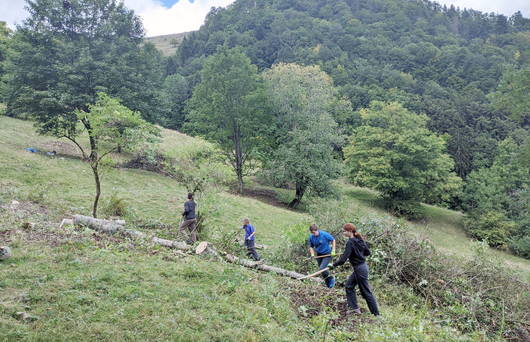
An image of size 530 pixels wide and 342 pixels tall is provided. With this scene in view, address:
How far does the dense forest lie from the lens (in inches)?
906

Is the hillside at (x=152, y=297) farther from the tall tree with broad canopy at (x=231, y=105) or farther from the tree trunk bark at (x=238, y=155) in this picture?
the tall tree with broad canopy at (x=231, y=105)

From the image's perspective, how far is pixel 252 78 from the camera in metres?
27.8

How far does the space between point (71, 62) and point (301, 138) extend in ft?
56.7

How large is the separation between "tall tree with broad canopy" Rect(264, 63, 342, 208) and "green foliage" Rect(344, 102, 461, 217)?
779cm

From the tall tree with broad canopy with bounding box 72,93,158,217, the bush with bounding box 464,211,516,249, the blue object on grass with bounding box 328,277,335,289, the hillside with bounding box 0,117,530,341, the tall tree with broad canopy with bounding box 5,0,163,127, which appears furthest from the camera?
the bush with bounding box 464,211,516,249

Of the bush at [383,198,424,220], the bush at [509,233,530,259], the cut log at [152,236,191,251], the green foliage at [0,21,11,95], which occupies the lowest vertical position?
the bush at [509,233,530,259]

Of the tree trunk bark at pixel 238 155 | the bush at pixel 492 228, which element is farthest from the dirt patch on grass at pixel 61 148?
the bush at pixel 492 228

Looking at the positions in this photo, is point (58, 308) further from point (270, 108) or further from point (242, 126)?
point (270, 108)

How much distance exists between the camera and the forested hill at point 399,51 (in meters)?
50.9

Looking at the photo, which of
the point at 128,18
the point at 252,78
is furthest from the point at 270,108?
the point at 128,18

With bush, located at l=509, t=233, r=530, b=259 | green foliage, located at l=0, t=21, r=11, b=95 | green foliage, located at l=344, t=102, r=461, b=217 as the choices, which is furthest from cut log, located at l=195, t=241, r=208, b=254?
bush, located at l=509, t=233, r=530, b=259

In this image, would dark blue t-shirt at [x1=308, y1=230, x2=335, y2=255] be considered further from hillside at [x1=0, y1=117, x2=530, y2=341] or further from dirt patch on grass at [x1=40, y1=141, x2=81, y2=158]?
dirt patch on grass at [x1=40, y1=141, x2=81, y2=158]

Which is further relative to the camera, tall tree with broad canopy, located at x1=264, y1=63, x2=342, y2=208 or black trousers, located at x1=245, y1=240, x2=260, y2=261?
tall tree with broad canopy, located at x1=264, y1=63, x2=342, y2=208

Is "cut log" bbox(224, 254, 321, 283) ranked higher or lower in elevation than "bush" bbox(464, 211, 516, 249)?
higher
